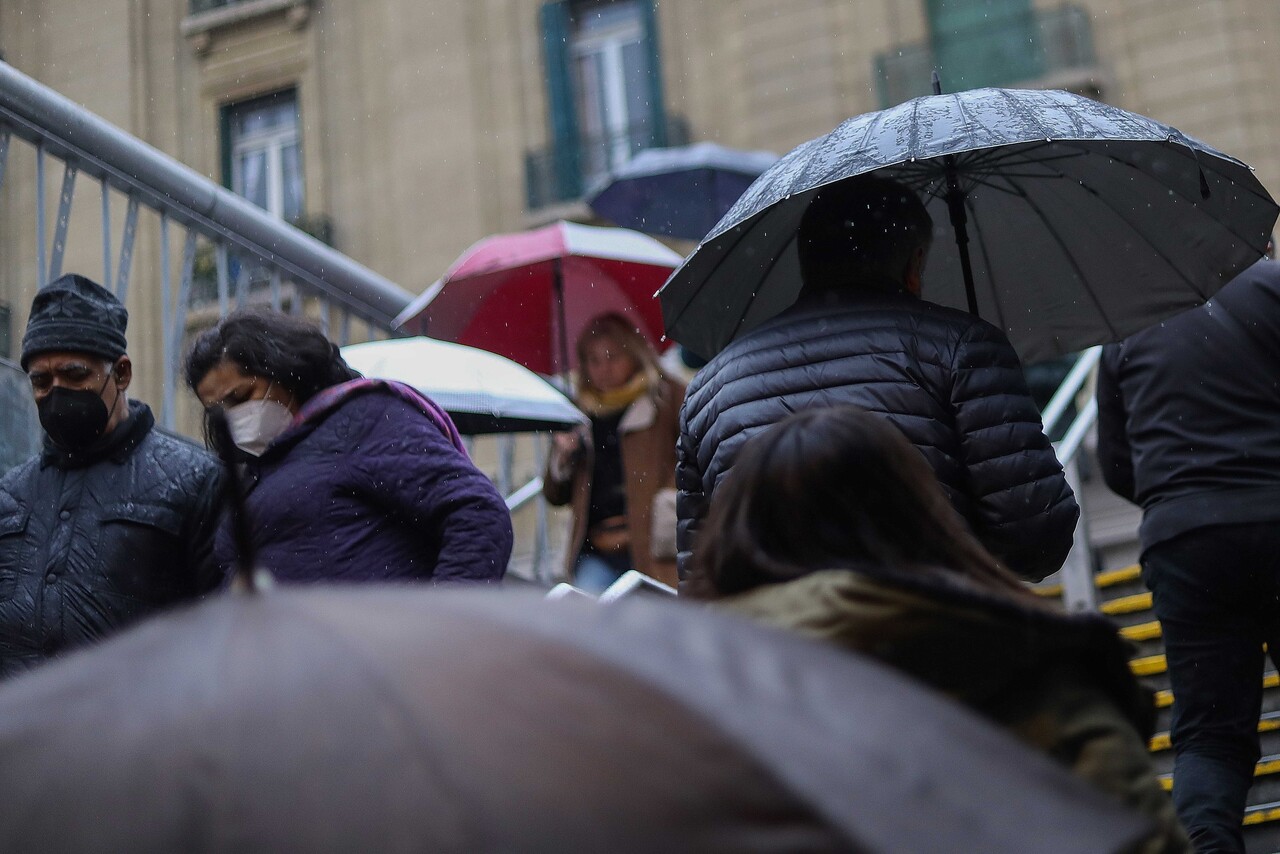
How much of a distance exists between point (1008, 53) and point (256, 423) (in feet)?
43.7

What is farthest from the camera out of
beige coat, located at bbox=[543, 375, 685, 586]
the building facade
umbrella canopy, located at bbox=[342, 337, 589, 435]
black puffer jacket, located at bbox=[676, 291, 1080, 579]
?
the building facade

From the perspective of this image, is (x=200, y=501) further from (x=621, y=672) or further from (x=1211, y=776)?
(x=621, y=672)

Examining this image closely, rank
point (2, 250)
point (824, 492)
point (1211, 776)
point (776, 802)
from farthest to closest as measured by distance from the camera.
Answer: point (2, 250)
point (1211, 776)
point (824, 492)
point (776, 802)

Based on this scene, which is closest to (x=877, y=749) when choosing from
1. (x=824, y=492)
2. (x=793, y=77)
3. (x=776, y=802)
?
(x=776, y=802)

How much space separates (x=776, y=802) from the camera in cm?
132

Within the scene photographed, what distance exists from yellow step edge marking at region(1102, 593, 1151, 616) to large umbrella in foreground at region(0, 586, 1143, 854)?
621 cm

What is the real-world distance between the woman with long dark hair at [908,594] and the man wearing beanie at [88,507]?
7.27 ft

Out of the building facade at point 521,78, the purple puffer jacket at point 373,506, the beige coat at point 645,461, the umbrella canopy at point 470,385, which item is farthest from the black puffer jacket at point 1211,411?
the building facade at point 521,78

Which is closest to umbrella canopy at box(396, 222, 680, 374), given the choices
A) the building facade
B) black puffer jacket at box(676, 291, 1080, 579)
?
black puffer jacket at box(676, 291, 1080, 579)

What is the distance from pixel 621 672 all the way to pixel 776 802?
0.55ft

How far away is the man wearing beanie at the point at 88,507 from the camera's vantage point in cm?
418

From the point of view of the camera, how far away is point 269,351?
4.12 meters

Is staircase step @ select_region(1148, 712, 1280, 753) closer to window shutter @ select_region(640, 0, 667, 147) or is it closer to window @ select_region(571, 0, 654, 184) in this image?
window shutter @ select_region(640, 0, 667, 147)

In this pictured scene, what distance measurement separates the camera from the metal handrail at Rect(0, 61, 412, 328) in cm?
552
